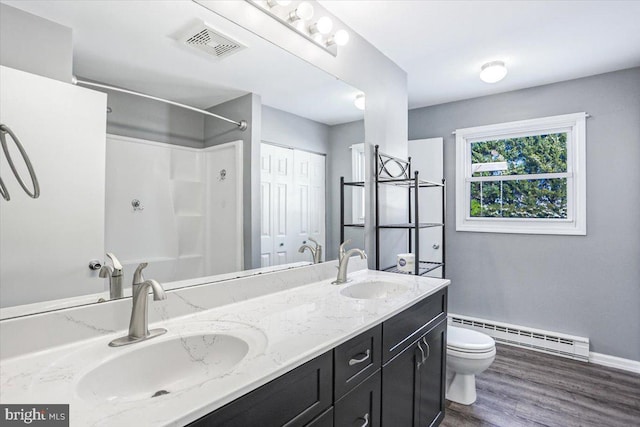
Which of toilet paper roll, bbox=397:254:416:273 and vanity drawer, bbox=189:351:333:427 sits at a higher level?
toilet paper roll, bbox=397:254:416:273

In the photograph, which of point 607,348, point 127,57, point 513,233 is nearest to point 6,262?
point 127,57

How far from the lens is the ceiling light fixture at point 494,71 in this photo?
8.21ft

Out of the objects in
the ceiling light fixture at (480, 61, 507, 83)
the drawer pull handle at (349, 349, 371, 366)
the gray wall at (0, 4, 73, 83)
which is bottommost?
the drawer pull handle at (349, 349, 371, 366)

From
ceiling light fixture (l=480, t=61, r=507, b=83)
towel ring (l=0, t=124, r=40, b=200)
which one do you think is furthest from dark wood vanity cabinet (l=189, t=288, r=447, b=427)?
ceiling light fixture (l=480, t=61, r=507, b=83)

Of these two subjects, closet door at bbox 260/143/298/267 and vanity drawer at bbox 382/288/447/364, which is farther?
closet door at bbox 260/143/298/267

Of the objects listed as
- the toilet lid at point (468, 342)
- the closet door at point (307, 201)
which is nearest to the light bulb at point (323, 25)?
the closet door at point (307, 201)

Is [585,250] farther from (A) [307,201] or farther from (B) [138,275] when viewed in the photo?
(B) [138,275]

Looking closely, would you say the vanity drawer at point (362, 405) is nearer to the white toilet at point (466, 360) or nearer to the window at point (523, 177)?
the white toilet at point (466, 360)

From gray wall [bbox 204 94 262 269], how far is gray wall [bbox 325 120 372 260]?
22.3 inches

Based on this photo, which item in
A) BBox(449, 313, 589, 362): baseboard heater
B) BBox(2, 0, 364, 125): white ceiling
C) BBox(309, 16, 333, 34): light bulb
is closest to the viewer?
BBox(2, 0, 364, 125): white ceiling

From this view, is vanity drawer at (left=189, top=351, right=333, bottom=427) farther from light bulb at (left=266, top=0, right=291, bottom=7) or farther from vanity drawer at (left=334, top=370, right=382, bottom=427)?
light bulb at (left=266, top=0, right=291, bottom=7)

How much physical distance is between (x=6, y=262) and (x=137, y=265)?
0.33 metres

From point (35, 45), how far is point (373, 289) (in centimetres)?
177

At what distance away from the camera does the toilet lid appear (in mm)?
2055
